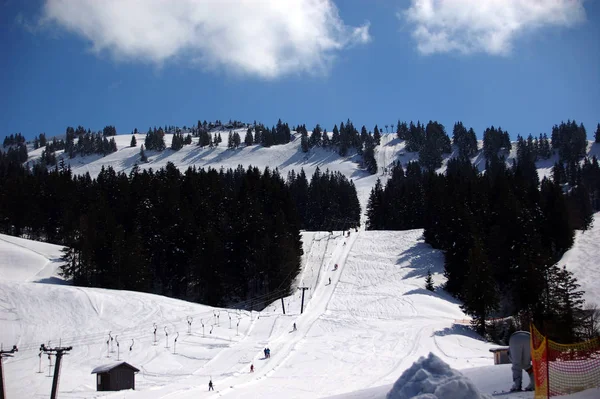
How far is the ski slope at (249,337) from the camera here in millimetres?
33344

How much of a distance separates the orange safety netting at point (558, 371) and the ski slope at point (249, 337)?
3243 mm

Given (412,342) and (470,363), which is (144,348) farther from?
(470,363)

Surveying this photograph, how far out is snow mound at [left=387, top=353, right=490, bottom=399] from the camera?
33.6ft

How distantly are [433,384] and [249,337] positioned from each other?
37.6m

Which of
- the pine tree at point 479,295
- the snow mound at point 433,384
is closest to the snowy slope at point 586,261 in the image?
the pine tree at point 479,295

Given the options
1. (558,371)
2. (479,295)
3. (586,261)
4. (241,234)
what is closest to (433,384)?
(558,371)

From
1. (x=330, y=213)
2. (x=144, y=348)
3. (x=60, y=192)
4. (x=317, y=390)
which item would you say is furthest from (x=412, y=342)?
(x=330, y=213)

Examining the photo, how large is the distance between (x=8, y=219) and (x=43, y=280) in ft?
84.4

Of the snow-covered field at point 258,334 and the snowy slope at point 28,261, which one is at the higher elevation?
the snowy slope at point 28,261

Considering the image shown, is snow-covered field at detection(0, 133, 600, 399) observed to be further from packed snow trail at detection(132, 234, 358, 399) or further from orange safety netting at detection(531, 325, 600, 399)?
orange safety netting at detection(531, 325, 600, 399)

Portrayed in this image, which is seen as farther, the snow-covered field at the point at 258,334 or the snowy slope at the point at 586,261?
the snowy slope at the point at 586,261

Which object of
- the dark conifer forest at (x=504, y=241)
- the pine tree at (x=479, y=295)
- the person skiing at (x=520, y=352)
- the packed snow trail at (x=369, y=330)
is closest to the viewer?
Answer: the person skiing at (x=520, y=352)

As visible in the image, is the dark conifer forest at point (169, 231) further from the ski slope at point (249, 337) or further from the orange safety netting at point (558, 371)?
the orange safety netting at point (558, 371)

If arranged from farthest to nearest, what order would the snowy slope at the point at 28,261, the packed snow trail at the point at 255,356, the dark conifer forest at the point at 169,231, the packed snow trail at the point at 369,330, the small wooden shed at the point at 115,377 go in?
the dark conifer forest at the point at 169,231 → the snowy slope at the point at 28,261 → the packed snow trail at the point at 369,330 → the small wooden shed at the point at 115,377 → the packed snow trail at the point at 255,356
